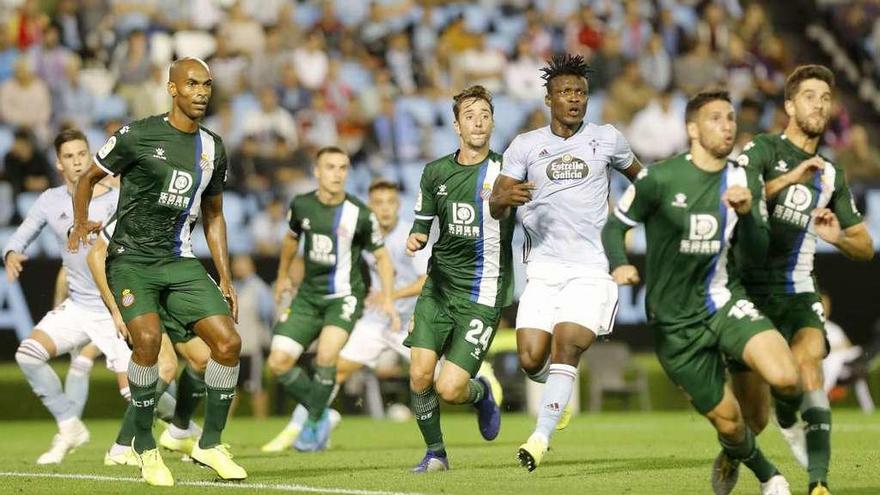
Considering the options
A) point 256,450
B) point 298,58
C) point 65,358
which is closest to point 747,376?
point 256,450

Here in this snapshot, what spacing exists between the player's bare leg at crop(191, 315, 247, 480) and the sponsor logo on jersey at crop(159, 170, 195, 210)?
792mm

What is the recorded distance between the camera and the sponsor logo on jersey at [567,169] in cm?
1152

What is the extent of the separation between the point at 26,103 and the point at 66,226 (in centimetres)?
954

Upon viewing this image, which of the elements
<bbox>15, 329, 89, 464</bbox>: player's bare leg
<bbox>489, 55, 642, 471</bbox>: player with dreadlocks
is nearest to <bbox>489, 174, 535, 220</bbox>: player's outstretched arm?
<bbox>489, 55, 642, 471</bbox>: player with dreadlocks

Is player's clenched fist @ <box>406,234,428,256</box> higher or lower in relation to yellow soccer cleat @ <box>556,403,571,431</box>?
higher

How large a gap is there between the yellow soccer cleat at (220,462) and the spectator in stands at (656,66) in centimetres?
1610

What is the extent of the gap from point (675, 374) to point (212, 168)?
3521 millimetres

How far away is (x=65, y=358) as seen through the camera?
22.0 metres

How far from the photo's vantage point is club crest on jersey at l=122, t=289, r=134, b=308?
10695 millimetres

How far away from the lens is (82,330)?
1443cm

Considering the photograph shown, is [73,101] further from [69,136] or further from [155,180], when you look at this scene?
[155,180]

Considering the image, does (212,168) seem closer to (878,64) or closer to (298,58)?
(298,58)

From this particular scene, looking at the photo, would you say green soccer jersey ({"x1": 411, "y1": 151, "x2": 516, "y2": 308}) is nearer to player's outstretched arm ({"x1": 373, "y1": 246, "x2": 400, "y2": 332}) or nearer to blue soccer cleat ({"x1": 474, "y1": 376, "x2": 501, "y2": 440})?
blue soccer cleat ({"x1": 474, "y1": 376, "x2": 501, "y2": 440})

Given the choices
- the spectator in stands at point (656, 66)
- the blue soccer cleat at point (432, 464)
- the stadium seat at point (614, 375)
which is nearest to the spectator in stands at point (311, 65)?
the spectator in stands at point (656, 66)
